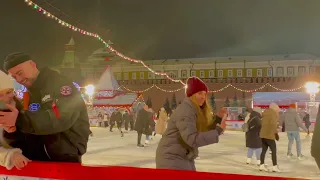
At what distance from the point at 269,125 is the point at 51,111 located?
17.2 feet

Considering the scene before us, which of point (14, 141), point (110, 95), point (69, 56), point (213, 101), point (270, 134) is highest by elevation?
point (69, 56)

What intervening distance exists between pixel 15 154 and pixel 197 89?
1.23m

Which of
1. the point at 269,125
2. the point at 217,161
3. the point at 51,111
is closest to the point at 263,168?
the point at 269,125

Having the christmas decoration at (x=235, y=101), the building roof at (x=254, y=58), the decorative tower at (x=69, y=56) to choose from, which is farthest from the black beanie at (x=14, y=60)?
the decorative tower at (x=69, y=56)

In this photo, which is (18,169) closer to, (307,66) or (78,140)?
(78,140)

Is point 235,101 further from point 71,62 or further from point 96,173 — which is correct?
point 96,173

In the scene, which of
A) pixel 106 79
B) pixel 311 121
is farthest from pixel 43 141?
pixel 106 79

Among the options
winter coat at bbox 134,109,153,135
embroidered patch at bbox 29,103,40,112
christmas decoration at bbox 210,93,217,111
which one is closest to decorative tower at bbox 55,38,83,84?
christmas decoration at bbox 210,93,217,111

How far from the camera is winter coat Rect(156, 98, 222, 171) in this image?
2340 mm

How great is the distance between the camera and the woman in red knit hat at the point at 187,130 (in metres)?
2.36

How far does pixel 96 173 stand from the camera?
5.36 ft

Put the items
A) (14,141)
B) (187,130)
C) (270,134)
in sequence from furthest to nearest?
1. (270,134)
2. (187,130)
3. (14,141)

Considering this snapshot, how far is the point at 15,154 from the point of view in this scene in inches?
73.7

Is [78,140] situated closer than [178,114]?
Yes
